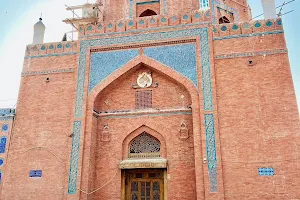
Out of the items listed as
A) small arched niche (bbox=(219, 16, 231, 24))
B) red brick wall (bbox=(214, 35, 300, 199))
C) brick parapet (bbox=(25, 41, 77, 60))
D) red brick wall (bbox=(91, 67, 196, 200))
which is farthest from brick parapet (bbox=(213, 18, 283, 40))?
brick parapet (bbox=(25, 41, 77, 60))

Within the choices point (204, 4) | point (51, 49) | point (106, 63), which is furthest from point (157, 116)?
point (204, 4)

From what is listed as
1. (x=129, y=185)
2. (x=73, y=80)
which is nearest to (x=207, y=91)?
(x=129, y=185)

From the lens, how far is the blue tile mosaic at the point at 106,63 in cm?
914

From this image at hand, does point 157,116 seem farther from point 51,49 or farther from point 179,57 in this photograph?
point 51,49

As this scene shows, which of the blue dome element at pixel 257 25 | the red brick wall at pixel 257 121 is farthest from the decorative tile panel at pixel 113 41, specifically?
the blue dome element at pixel 257 25

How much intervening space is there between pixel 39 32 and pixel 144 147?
5.32 m

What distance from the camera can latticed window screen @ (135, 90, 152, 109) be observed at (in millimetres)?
9039

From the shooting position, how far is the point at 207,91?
8227 mm

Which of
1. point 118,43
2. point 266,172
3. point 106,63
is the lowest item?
point 266,172

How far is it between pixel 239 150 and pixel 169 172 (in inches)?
74.6

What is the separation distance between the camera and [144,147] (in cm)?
880

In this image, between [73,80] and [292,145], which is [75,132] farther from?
[292,145]

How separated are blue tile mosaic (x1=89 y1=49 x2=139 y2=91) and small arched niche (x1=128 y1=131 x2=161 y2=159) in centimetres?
200

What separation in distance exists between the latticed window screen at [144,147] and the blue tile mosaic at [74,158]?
147 cm
